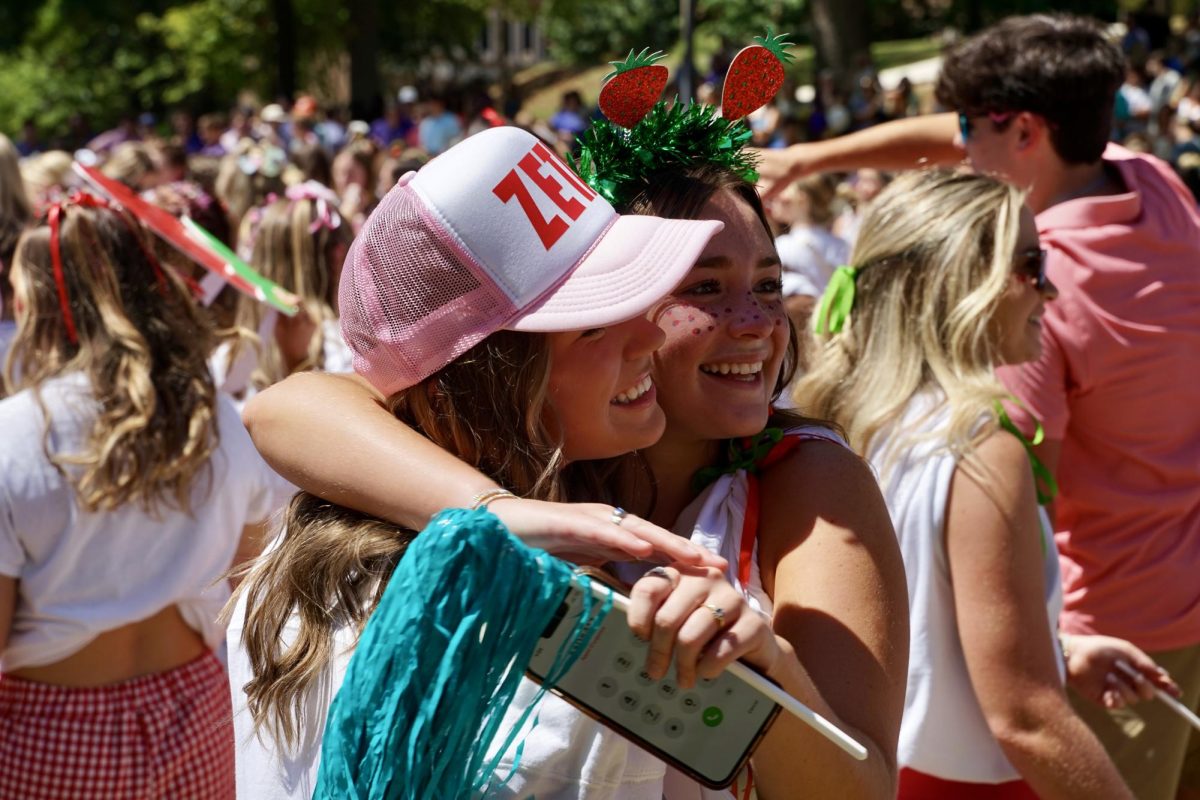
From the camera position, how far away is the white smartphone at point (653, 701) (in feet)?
4.43

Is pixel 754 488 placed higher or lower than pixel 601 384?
lower

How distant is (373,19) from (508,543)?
32.7 metres

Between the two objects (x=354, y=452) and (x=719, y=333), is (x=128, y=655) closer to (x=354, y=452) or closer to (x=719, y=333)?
(x=354, y=452)

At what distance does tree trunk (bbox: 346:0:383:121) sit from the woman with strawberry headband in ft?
101

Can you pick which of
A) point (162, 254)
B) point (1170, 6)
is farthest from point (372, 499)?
point (1170, 6)

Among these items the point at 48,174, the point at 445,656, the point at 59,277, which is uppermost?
the point at 445,656

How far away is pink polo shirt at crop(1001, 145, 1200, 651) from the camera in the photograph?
316 centimetres

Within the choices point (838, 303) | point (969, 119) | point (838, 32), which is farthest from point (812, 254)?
point (838, 32)

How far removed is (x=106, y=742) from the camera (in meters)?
3.06

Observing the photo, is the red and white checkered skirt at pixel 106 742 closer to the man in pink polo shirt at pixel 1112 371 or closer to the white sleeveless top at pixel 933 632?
the white sleeveless top at pixel 933 632

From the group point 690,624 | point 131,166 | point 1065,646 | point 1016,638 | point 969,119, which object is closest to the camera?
point 690,624

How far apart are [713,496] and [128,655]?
1.90 meters

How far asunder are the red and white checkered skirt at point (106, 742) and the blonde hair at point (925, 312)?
1.59 metres

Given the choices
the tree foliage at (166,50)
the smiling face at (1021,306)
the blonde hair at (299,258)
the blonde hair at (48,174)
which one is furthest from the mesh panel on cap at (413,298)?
the tree foliage at (166,50)
